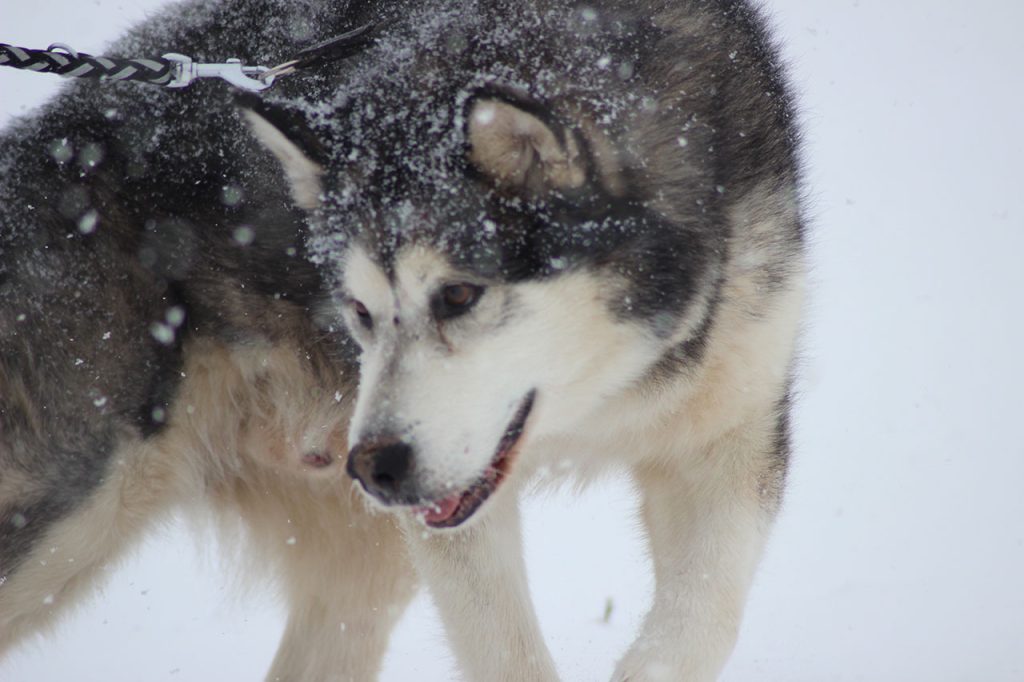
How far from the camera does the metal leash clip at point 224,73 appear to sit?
2678 mm

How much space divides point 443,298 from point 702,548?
1023 millimetres

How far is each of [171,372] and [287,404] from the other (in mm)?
319

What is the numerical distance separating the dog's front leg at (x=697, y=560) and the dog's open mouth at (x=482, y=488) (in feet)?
2.11

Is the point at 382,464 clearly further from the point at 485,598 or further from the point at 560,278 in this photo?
the point at 485,598

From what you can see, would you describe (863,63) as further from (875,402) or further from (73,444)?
(73,444)

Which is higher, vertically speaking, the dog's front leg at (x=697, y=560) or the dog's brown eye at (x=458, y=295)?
the dog's brown eye at (x=458, y=295)

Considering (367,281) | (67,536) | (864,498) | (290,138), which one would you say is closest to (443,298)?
(367,281)

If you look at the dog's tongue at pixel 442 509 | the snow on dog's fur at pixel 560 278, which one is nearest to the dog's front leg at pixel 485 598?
the snow on dog's fur at pixel 560 278

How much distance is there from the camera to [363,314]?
2.51m

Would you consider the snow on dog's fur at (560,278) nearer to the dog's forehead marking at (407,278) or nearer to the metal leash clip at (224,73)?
the dog's forehead marking at (407,278)

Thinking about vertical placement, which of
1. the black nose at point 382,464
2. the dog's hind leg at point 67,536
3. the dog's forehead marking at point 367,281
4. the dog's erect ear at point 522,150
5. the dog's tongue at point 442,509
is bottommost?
the dog's hind leg at point 67,536

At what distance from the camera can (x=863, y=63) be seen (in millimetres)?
11570

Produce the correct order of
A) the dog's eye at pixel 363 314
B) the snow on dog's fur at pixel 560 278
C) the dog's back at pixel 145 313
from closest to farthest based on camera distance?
1. the snow on dog's fur at pixel 560 278
2. the dog's eye at pixel 363 314
3. the dog's back at pixel 145 313

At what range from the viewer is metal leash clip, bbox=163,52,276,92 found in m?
2.68
